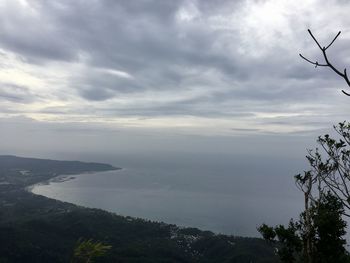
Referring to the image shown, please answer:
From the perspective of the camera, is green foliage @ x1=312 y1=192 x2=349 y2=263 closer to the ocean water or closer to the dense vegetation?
the dense vegetation

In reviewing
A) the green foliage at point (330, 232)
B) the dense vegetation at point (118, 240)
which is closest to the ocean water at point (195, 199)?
the dense vegetation at point (118, 240)

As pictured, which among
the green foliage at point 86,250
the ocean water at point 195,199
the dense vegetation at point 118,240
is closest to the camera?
the green foliage at point 86,250

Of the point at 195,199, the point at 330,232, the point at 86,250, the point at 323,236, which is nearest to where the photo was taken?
the point at 86,250

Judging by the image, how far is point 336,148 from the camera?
33.5ft

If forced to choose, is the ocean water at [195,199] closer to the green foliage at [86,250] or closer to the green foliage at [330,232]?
the green foliage at [330,232]

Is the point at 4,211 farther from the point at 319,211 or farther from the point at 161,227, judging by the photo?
the point at 319,211

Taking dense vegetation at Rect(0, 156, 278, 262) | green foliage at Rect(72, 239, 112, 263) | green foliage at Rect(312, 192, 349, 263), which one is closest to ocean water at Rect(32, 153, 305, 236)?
dense vegetation at Rect(0, 156, 278, 262)

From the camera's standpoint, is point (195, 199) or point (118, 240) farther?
point (195, 199)

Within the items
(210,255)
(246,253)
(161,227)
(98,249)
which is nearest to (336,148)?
(98,249)

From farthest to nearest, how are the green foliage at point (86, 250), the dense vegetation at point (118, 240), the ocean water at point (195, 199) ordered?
the ocean water at point (195, 199) → the dense vegetation at point (118, 240) → the green foliage at point (86, 250)

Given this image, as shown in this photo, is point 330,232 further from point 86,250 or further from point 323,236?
point 86,250

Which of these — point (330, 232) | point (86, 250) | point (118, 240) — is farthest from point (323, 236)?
point (118, 240)

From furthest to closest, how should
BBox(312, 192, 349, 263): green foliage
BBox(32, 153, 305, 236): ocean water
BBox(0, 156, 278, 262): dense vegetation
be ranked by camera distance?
BBox(32, 153, 305, 236): ocean water → BBox(0, 156, 278, 262): dense vegetation → BBox(312, 192, 349, 263): green foliage

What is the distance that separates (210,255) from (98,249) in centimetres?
8320
